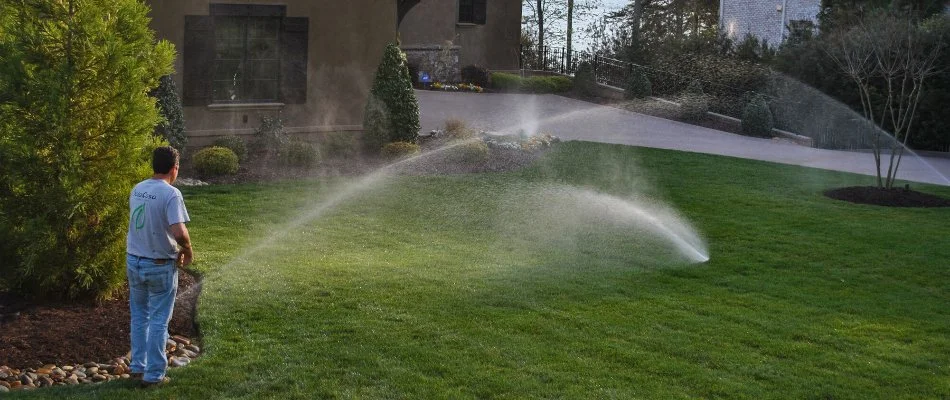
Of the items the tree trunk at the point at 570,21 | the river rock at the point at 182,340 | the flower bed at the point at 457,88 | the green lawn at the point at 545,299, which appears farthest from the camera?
the tree trunk at the point at 570,21

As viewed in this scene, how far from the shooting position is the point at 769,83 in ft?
82.7

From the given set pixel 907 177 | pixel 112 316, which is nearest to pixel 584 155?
pixel 907 177

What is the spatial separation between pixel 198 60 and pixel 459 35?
15.6 meters

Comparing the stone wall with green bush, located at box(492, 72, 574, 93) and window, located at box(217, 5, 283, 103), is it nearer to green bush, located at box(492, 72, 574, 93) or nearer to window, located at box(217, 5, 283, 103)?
green bush, located at box(492, 72, 574, 93)

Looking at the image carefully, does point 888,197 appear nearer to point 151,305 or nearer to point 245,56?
point 245,56

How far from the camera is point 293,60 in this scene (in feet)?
57.8

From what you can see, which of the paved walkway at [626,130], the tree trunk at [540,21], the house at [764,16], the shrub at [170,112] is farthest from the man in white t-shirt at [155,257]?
the tree trunk at [540,21]

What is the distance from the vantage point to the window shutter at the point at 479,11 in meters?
31.8

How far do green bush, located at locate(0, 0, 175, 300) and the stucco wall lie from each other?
21701mm

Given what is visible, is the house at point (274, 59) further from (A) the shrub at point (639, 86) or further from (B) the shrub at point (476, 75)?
(B) the shrub at point (476, 75)

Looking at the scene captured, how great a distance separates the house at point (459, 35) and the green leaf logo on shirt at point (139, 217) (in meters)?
23.0

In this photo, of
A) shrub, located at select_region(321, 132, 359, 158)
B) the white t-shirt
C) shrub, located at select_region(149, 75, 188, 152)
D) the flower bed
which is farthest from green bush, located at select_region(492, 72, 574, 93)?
the white t-shirt

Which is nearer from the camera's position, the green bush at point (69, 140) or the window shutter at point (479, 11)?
the green bush at point (69, 140)

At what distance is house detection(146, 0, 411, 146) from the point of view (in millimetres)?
16531
